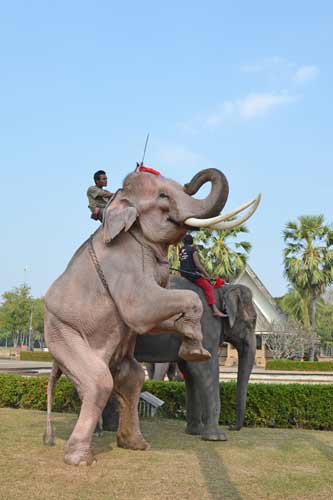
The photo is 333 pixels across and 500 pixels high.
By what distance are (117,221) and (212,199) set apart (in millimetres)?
985

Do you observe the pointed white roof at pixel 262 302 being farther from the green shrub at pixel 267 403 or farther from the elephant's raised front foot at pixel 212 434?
the elephant's raised front foot at pixel 212 434

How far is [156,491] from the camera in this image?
14.6ft

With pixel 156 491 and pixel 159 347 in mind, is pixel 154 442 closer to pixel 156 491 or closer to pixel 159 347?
pixel 159 347

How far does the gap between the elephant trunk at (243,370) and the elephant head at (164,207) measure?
268 cm

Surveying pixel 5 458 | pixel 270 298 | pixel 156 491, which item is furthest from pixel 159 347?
pixel 270 298

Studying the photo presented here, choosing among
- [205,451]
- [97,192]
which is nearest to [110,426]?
[205,451]

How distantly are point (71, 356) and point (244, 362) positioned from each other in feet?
10.3

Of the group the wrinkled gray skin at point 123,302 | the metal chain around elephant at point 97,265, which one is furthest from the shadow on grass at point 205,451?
the metal chain around elephant at point 97,265

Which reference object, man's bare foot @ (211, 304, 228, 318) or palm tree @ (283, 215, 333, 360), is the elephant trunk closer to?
man's bare foot @ (211, 304, 228, 318)

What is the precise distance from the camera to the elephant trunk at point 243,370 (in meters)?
7.79

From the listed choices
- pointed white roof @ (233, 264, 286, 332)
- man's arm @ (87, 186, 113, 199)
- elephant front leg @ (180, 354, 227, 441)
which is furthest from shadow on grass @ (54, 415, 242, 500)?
pointed white roof @ (233, 264, 286, 332)

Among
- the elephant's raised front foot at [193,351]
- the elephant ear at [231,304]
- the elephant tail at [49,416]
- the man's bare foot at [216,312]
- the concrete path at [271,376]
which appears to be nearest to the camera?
the elephant's raised front foot at [193,351]

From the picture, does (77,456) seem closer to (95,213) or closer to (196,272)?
(95,213)

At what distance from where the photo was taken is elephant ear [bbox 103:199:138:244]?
5859mm
